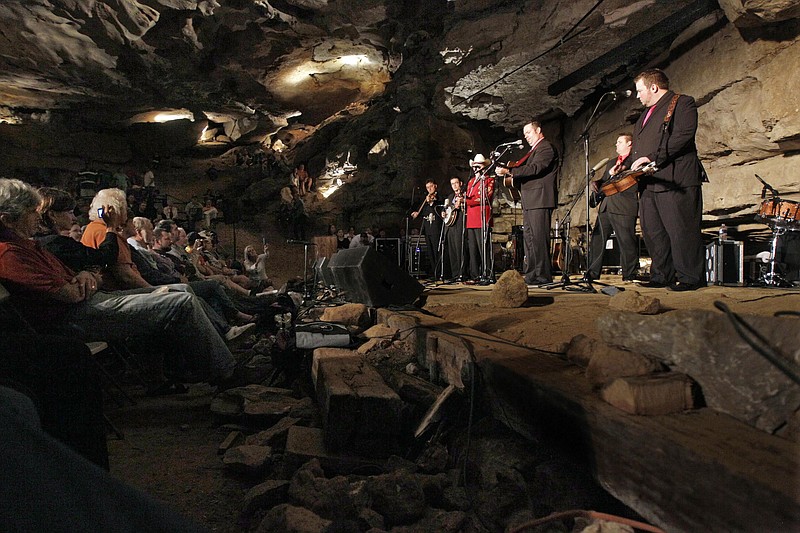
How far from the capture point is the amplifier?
20.5ft

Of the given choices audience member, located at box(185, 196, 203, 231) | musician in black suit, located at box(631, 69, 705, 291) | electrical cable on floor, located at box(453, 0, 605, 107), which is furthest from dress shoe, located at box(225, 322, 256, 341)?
audience member, located at box(185, 196, 203, 231)

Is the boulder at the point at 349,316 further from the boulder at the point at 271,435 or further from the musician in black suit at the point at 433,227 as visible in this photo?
the musician in black suit at the point at 433,227

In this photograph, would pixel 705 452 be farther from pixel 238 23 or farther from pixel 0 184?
pixel 238 23

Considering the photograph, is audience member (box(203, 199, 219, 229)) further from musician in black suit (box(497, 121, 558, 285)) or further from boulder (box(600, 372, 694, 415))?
boulder (box(600, 372, 694, 415))

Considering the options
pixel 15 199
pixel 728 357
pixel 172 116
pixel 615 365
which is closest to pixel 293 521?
pixel 615 365

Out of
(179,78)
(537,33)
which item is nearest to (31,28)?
(179,78)

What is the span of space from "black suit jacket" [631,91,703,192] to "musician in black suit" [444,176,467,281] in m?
3.63

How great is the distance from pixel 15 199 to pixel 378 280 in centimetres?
259

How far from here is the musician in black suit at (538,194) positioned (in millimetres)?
4945

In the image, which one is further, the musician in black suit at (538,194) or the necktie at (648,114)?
the musician in black suit at (538,194)

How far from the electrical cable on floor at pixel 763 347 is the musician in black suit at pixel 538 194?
13.1ft

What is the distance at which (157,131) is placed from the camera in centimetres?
2073

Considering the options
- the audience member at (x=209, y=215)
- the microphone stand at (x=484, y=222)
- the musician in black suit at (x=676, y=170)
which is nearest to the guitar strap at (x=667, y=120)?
the musician in black suit at (x=676, y=170)

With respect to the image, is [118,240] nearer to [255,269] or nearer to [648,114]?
[648,114]
